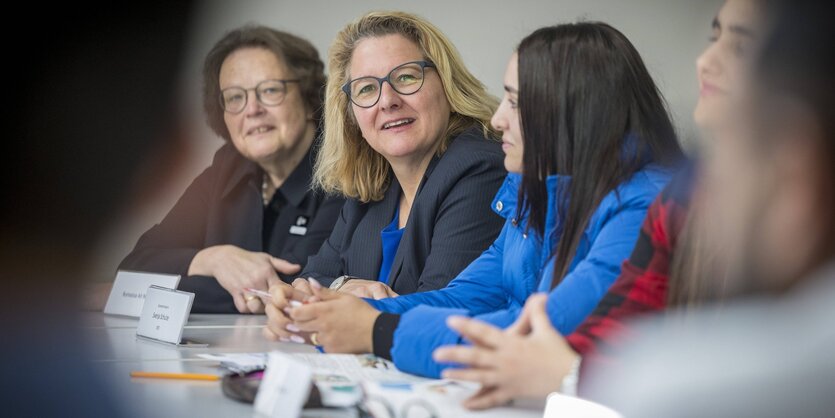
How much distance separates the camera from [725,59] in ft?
3.19

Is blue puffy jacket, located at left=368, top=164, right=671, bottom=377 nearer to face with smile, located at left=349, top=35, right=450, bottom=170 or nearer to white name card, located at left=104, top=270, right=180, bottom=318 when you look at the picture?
face with smile, located at left=349, top=35, right=450, bottom=170

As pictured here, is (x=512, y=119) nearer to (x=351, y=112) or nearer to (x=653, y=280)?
(x=653, y=280)

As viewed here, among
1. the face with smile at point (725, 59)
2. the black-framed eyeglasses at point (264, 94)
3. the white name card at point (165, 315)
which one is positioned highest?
the face with smile at point (725, 59)

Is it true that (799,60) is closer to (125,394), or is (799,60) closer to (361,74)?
(125,394)

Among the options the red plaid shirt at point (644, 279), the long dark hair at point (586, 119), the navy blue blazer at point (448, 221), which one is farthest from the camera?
the navy blue blazer at point (448, 221)

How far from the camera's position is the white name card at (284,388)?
87 centimetres

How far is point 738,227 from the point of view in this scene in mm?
910

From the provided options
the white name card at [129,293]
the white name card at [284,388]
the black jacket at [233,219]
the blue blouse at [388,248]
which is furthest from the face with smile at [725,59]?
the black jacket at [233,219]

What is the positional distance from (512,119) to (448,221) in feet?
1.73

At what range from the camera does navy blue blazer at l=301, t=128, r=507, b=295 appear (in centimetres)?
175

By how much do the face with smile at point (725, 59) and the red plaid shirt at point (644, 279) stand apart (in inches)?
3.2

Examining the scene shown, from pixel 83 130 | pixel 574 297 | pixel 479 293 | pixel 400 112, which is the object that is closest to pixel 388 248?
pixel 400 112

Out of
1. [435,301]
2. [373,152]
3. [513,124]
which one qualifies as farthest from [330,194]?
[513,124]

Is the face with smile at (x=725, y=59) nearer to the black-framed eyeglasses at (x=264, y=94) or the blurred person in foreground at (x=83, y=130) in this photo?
the black-framed eyeglasses at (x=264, y=94)
